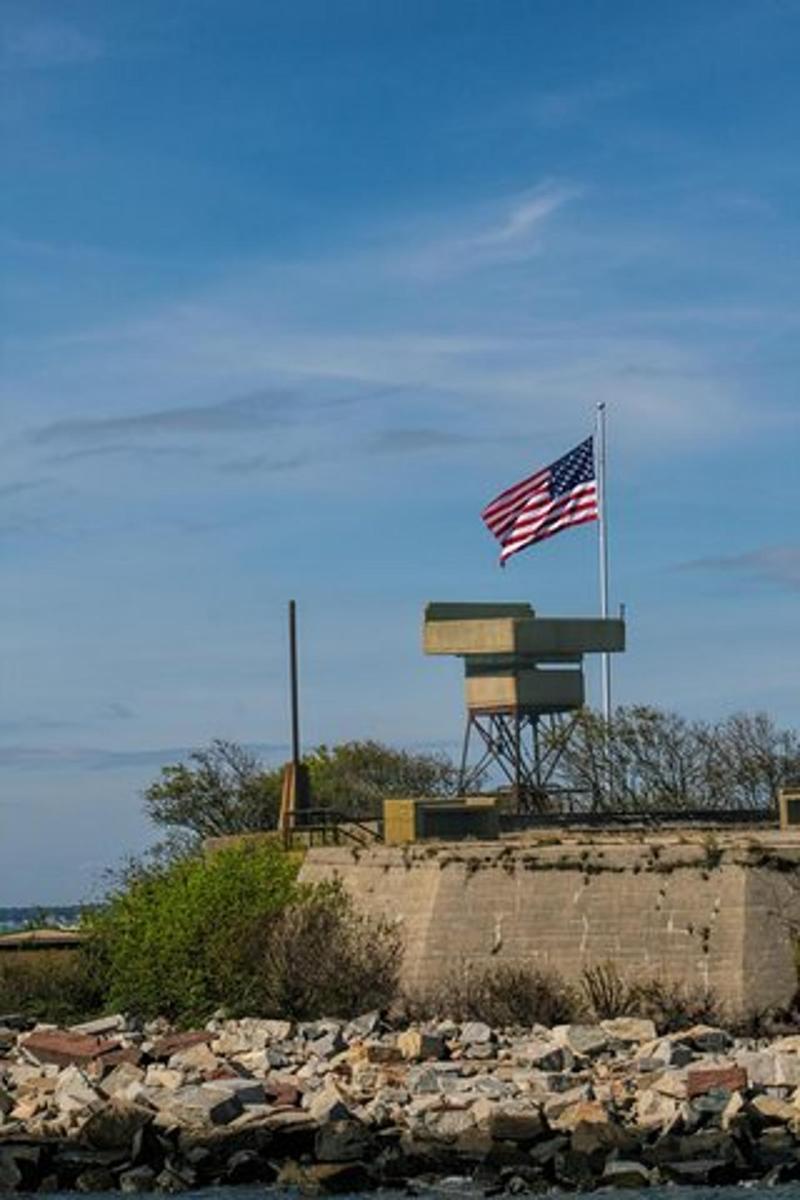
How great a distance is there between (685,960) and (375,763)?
41.7 metres

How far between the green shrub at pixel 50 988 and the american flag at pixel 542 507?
1246 cm

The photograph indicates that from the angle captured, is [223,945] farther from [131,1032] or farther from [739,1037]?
[739,1037]

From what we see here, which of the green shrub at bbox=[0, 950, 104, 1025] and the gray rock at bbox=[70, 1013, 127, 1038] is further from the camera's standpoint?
the green shrub at bbox=[0, 950, 104, 1025]

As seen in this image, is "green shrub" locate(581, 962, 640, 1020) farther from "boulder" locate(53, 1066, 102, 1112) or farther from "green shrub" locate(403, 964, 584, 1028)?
"boulder" locate(53, 1066, 102, 1112)

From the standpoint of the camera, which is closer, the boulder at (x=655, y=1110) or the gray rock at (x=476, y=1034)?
the boulder at (x=655, y=1110)

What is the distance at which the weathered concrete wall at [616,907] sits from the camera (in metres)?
42.7

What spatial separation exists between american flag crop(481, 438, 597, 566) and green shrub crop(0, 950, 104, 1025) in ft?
40.9

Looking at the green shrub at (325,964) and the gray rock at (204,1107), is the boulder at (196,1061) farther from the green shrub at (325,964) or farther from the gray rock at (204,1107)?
the green shrub at (325,964)

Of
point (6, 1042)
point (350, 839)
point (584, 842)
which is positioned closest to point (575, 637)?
point (350, 839)

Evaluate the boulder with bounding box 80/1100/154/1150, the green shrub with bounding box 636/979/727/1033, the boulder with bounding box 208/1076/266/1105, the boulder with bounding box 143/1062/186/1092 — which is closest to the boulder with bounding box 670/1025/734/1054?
the green shrub with bounding box 636/979/727/1033

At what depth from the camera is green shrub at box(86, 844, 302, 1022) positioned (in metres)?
48.1

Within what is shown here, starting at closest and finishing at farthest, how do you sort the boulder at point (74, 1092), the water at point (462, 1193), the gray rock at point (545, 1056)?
the water at point (462, 1193) < the boulder at point (74, 1092) < the gray rock at point (545, 1056)

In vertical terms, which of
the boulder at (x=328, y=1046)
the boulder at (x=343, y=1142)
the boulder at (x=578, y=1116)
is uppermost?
the boulder at (x=328, y=1046)

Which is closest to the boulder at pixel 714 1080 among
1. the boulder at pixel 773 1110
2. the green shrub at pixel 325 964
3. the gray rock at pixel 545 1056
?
the boulder at pixel 773 1110
